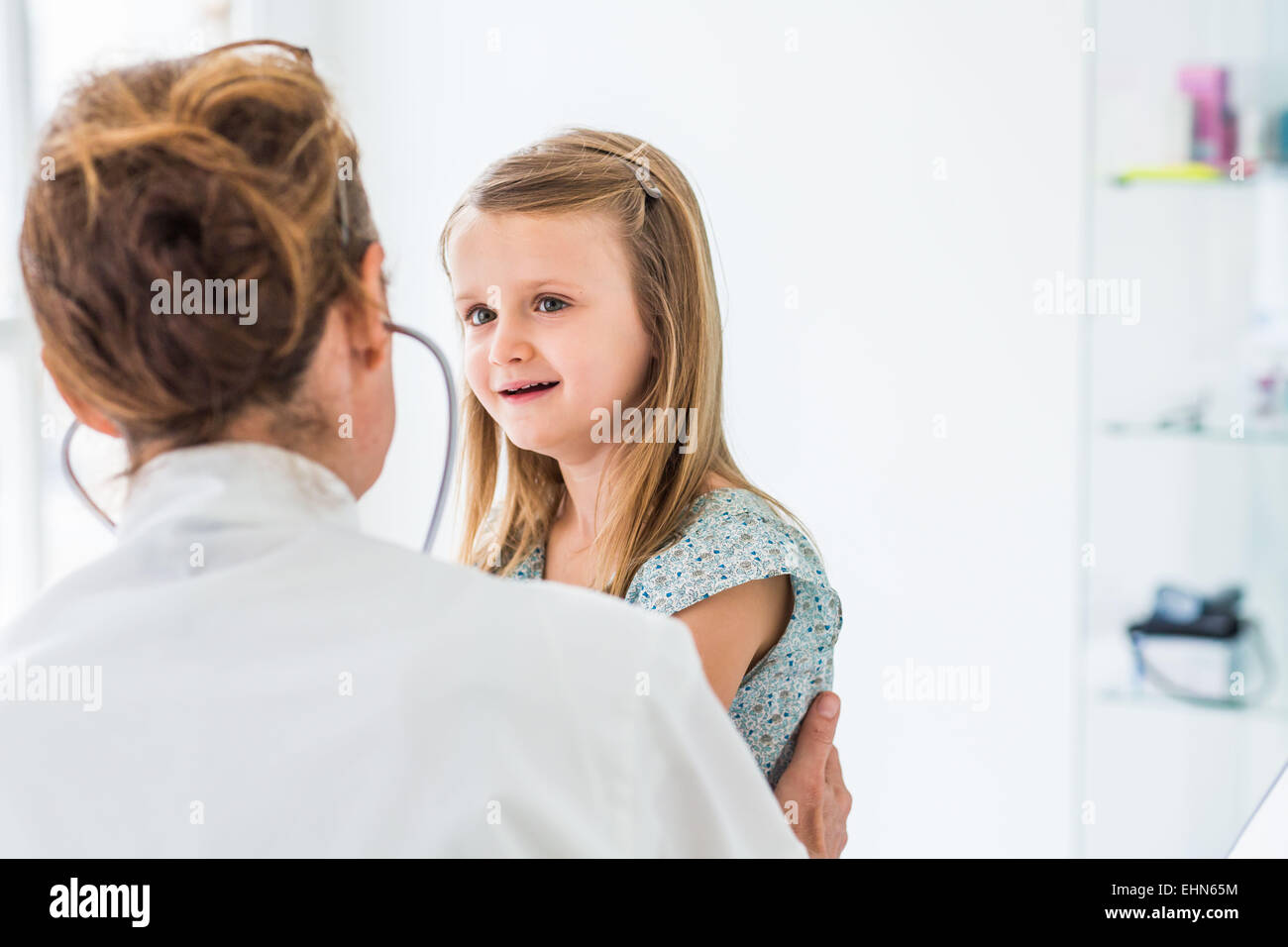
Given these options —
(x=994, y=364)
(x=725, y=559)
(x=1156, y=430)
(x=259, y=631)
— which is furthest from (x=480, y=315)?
(x=1156, y=430)

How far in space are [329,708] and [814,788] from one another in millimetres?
664

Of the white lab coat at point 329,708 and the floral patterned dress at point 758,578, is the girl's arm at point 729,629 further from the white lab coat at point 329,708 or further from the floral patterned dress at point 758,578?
the white lab coat at point 329,708

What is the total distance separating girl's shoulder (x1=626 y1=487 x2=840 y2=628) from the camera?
1050 millimetres

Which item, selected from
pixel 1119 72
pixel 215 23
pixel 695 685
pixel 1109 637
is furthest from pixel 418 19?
pixel 695 685

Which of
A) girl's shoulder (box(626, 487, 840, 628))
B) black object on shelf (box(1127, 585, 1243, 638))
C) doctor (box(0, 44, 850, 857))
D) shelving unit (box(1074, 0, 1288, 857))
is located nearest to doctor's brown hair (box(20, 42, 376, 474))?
doctor (box(0, 44, 850, 857))

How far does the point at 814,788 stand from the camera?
1.08 m

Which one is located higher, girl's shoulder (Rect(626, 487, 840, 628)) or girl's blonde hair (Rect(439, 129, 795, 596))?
girl's blonde hair (Rect(439, 129, 795, 596))

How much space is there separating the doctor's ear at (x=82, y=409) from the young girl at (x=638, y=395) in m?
0.54

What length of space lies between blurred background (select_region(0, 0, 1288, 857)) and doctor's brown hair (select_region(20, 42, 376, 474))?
1.31 metres

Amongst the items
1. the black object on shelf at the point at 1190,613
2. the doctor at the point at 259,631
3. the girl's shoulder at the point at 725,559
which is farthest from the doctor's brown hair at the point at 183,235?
the black object on shelf at the point at 1190,613

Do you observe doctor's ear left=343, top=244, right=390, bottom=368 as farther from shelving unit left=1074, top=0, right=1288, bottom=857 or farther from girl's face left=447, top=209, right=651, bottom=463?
shelving unit left=1074, top=0, right=1288, bottom=857

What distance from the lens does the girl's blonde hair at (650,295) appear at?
116 centimetres
